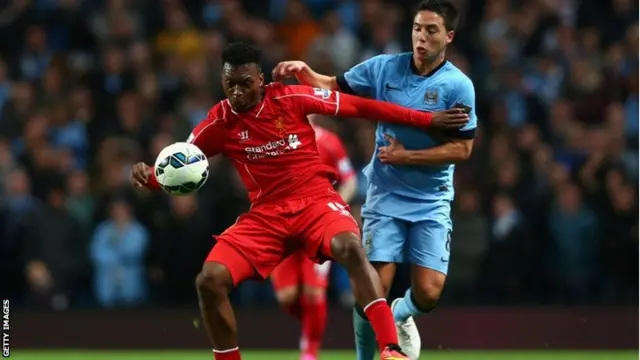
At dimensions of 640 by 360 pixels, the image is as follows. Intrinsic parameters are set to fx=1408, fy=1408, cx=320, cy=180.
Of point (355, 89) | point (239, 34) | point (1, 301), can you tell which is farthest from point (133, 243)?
point (355, 89)

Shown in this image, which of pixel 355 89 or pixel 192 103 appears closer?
pixel 355 89

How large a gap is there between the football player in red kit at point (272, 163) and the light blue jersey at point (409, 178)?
0.56 feet

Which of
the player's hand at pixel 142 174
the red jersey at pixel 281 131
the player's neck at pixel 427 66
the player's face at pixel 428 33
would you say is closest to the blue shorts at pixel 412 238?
the red jersey at pixel 281 131

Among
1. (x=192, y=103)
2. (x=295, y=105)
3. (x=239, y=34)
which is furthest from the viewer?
(x=239, y=34)

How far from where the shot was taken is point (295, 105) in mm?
8227

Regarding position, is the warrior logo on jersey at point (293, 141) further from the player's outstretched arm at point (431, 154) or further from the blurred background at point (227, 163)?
the blurred background at point (227, 163)

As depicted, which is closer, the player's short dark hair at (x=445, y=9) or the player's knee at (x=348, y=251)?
the player's knee at (x=348, y=251)

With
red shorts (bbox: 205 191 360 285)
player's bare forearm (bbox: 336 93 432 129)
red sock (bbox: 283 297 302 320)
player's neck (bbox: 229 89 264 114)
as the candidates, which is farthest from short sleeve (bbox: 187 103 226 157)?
red sock (bbox: 283 297 302 320)

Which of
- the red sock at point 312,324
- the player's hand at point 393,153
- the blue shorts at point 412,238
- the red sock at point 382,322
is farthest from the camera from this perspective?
the red sock at point 312,324

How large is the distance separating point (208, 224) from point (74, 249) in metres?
1.27

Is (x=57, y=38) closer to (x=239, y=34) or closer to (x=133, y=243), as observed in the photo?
(x=239, y=34)

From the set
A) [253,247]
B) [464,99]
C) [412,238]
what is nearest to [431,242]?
[412,238]

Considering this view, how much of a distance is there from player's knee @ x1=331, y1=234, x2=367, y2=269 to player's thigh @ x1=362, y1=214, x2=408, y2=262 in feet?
1.84

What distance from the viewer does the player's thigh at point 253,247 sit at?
26.2 feet
